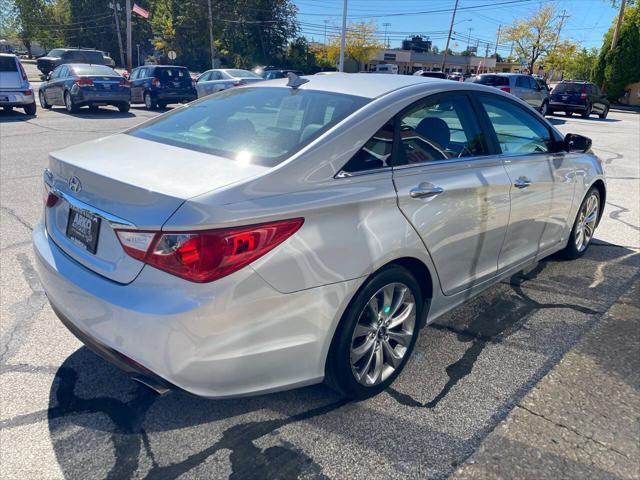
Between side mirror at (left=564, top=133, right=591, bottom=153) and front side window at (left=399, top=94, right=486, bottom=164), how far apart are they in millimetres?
1324

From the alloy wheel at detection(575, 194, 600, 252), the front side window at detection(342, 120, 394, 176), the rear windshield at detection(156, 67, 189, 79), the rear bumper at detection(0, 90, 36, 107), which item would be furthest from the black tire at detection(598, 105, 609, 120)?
the front side window at detection(342, 120, 394, 176)

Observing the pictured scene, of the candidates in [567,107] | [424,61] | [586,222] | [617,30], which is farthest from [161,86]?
[424,61]

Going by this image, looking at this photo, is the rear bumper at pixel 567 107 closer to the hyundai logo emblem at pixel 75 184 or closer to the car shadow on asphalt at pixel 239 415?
the car shadow on asphalt at pixel 239 415

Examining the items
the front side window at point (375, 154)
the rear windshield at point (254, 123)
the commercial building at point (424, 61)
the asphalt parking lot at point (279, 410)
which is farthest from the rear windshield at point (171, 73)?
the commercial building at point (424, 61)

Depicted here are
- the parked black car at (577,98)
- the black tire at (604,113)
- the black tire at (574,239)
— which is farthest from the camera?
the black tire at (604,113)

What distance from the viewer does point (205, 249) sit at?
1967 millimetres

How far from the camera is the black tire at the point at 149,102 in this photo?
18750 millimetres

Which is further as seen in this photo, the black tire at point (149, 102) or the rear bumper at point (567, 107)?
the rear bumper at point (567, 107)

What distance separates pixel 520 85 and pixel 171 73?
1333cm

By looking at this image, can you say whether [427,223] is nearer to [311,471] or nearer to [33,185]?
[311,471]

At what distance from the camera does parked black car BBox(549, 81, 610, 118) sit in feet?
74.8

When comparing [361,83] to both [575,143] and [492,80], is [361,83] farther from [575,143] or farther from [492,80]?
[492,80]

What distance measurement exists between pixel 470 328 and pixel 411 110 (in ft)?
5.22

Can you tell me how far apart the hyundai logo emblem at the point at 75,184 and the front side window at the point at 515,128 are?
250 cm
